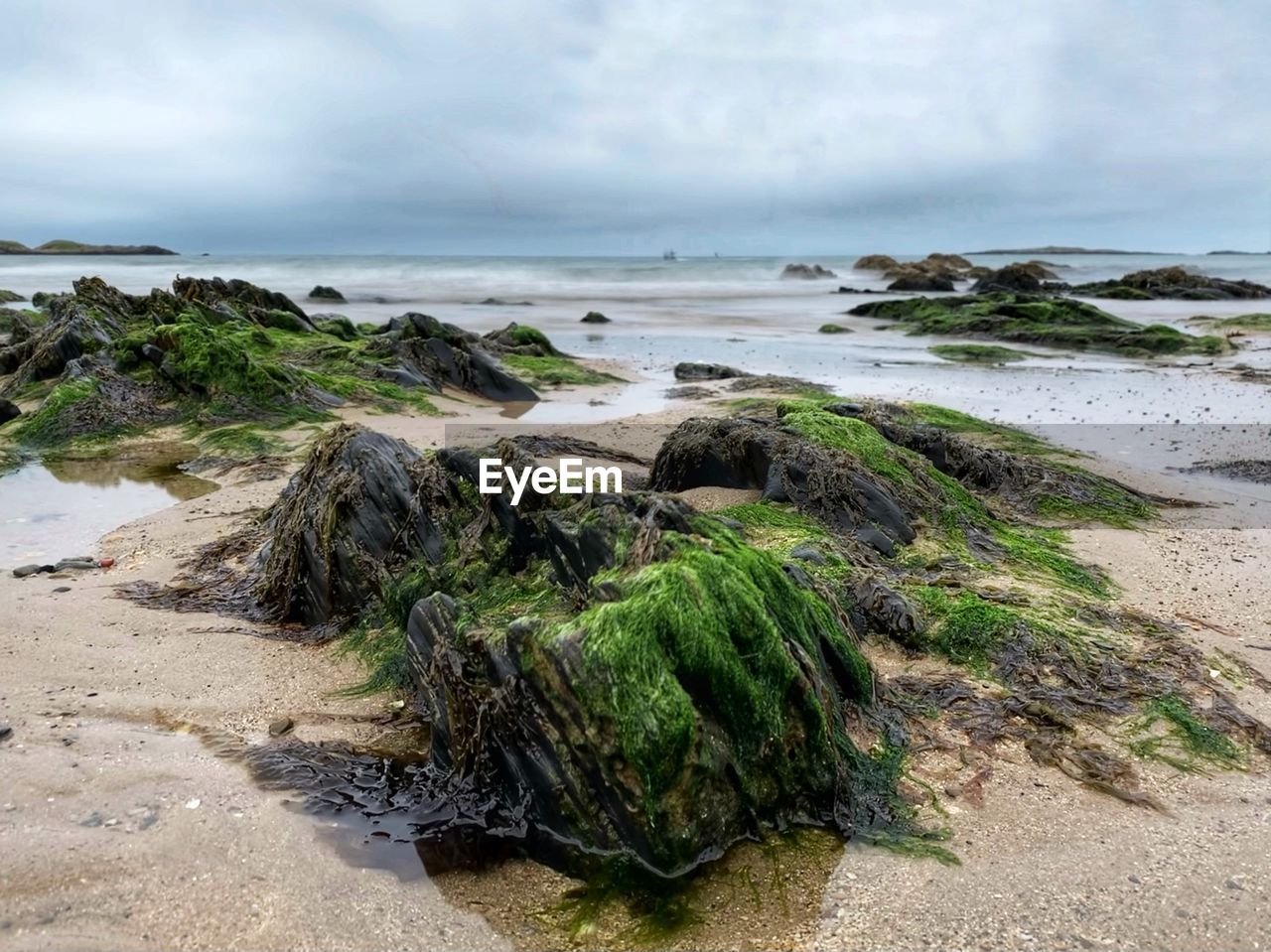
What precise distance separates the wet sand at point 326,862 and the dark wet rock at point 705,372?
1202 centimetres

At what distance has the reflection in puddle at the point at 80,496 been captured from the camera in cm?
638

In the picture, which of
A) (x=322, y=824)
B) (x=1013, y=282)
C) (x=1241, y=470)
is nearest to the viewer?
(x=322, y=824)

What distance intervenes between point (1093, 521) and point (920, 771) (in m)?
4.33

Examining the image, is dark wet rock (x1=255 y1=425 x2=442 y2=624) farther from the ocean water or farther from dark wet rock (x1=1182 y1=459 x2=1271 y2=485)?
dark wet rock (x1=1182 y1=459 x2=1271 y2=485)

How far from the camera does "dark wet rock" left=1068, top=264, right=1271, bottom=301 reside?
3781cm

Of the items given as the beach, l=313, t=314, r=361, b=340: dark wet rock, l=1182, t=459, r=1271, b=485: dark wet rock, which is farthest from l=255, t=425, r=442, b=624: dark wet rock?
l=313, t=314, r=361, b=340: dark wet rock

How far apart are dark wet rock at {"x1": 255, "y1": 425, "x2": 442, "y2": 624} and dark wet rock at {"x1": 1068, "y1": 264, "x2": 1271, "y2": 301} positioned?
39.9m

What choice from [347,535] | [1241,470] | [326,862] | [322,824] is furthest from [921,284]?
[326,862]

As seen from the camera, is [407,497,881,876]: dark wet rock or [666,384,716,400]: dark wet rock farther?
[666,384,716,400]: dark wet rock

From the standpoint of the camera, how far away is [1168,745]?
373 cm

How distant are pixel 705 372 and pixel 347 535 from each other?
37.8 feet

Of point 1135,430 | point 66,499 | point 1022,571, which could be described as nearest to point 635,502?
point 1022,571

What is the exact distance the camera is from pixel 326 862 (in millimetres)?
2975

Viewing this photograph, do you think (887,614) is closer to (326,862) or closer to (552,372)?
(326,862)
